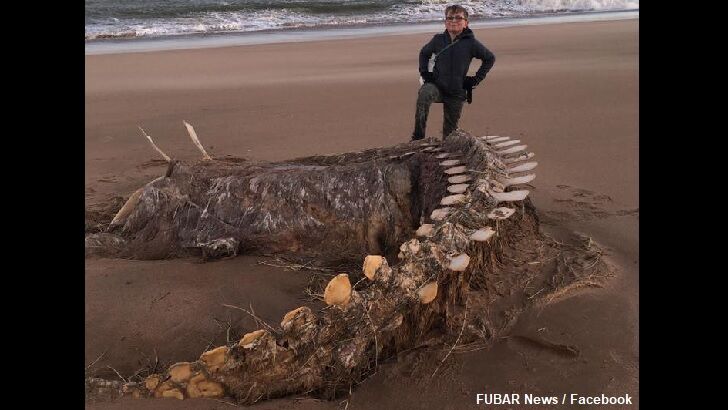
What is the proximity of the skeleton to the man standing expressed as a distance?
1.11 meters

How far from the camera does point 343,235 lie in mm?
3967

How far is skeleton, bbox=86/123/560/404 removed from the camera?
228 centimetres

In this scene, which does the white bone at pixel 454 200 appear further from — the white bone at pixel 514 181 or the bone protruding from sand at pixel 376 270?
the bone protruding from sand at pixel 376 270

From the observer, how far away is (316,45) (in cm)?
1616

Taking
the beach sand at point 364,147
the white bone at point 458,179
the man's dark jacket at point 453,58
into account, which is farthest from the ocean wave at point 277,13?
the white bone at point 458,179

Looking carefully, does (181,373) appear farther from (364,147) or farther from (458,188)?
(364,147)

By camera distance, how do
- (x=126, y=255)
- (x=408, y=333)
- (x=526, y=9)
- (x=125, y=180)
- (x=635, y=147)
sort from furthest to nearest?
(x=526, y=9)
(x=635, y=147)
(x=125, y=180)
(x=126, y=255)
(x=408, y=333)

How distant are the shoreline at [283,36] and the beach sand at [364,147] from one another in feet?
4.41

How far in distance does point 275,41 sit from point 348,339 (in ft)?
53.6

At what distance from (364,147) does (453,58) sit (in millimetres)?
2024

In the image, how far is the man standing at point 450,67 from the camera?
5.32m

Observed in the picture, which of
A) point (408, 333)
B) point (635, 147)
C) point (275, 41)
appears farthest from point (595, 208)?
point (275, 41)

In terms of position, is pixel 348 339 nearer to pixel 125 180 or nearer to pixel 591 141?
pixel 125 180

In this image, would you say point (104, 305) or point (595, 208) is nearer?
point (104, 305)
